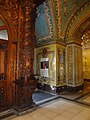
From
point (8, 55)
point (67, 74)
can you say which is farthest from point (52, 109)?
point (67, 74)

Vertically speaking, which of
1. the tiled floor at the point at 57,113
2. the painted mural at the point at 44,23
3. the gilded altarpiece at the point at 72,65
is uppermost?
the painted mural at the point at 44,23

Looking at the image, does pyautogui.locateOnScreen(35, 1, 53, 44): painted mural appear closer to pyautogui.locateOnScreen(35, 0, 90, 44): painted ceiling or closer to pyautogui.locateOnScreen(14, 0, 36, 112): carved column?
pyautogui.locateOnScreen(35, 0, 90, 44): painted ceiling

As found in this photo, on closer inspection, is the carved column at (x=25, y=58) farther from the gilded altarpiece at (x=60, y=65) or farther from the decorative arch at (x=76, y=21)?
the decorative arch at (x=76, y=21)

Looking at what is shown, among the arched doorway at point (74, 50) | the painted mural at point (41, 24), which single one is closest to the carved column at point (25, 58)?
the painted mural at point (41, 24)

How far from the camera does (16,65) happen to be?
10.9 feet

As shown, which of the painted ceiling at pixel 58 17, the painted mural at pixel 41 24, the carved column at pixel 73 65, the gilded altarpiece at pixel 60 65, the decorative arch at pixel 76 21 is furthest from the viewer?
the carved column at pixel 73 65

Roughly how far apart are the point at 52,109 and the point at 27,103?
2.52ft

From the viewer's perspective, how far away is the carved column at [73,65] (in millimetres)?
5828

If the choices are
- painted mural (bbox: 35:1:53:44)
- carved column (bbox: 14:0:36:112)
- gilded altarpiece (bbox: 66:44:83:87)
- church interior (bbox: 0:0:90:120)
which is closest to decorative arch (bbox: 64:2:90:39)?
church interior (bbox: 0:0:90:120)

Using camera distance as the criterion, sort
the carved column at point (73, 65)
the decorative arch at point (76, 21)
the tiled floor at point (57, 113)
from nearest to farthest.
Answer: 1. the tiled floor at point (57, 113)
2. the decorative arch at point (76, 21)
3. the carved column at point (73, 65)

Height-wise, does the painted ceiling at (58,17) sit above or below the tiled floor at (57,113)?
above

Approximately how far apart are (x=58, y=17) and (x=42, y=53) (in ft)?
6.71

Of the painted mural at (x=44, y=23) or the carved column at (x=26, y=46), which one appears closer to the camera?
the carved column at (x=26, y=46)

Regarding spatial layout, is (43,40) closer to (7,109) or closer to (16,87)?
(16,87)
